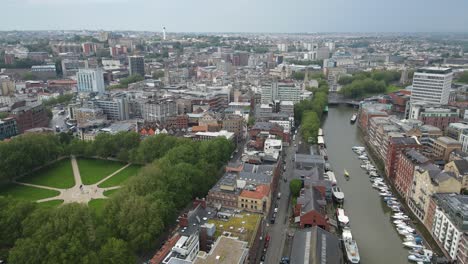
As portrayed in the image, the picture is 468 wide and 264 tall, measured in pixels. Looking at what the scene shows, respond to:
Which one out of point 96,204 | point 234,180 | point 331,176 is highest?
point 234,180

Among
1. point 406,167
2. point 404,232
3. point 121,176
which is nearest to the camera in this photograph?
point 404,232

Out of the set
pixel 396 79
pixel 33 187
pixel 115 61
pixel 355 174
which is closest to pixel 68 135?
pixel 33 187

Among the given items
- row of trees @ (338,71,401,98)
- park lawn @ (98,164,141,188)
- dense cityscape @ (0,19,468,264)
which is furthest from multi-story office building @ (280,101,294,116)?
park lawn @ (98,164,141,188)

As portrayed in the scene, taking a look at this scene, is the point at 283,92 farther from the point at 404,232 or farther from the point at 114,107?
the point at 404,232

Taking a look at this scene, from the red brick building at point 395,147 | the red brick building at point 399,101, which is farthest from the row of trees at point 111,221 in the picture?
the red brick building at point 399,101

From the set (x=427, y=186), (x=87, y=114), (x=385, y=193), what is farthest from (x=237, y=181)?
(x=87, y=114)

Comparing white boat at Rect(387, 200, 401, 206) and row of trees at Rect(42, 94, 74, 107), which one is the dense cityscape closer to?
white boat at Rect(387, 200, 401, 206)

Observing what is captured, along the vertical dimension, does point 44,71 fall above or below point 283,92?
above

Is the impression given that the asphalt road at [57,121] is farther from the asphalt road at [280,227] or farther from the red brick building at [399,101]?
the red brick building at [399,101]
